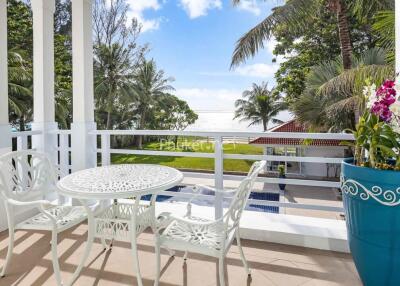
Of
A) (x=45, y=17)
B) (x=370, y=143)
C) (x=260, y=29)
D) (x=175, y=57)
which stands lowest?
(x=370, y=143)

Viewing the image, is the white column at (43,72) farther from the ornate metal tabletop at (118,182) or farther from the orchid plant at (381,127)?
the orchid plant at (381,127)

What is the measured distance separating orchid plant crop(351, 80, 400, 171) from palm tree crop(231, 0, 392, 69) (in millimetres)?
7224

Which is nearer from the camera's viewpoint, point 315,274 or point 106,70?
point 315,274

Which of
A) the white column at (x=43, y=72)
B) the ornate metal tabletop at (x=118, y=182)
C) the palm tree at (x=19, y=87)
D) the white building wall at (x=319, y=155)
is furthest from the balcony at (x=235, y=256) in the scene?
the white building wall at (x=319, y=155)

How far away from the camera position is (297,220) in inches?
107

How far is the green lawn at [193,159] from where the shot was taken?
18625 millimetres

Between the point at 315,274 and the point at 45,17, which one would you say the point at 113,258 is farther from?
the point at 45,17

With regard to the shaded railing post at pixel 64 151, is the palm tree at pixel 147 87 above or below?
above

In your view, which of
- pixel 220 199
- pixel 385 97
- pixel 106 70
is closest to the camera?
pixel 385 97

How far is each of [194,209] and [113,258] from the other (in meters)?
1.01

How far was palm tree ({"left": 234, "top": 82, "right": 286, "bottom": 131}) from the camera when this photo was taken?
1994 cm

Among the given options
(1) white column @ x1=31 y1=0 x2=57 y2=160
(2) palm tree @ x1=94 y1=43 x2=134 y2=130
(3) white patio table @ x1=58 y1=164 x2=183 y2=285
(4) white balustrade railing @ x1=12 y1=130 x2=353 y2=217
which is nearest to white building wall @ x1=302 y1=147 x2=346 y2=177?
(2) palm tree @ x1=94 y1=43 x2=134 y2=130

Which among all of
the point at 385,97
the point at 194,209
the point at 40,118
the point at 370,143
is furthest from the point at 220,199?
the point at 40,118

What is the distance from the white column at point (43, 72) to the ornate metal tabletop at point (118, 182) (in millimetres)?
1305
